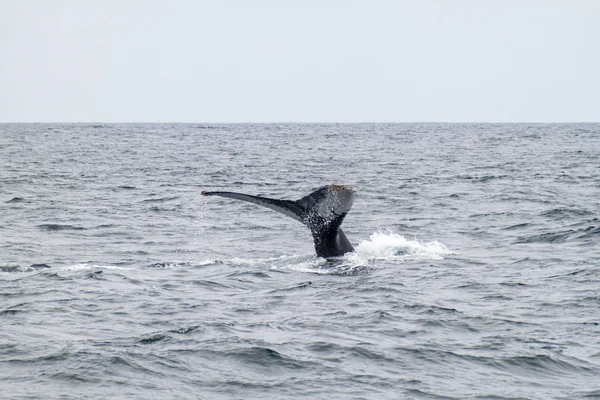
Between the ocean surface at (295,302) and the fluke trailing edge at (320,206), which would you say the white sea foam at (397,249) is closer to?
the ocean surface at (295,302)

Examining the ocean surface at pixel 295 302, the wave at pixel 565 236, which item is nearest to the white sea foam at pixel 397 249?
the ocean surface at pixel 295 302

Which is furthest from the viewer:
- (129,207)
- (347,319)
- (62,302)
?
(129,207)

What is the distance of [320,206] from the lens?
14352mm

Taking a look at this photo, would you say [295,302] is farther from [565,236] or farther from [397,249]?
[565,236]

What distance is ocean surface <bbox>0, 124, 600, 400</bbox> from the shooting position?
30.6ft

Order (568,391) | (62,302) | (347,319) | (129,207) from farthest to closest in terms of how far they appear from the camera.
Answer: (129,207), (62,302), (347,319), (568,391)

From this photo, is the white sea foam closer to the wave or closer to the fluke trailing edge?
the fluke trailing edge

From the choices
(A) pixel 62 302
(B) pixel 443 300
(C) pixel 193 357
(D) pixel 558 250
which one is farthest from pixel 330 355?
(D) pixel 558 250

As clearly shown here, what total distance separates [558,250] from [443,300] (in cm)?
547

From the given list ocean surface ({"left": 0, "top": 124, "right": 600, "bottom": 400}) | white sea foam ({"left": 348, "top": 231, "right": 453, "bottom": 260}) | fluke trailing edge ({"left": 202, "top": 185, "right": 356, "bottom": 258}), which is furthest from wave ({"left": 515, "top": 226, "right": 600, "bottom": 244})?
fluke trailing edge ({"left": 202, "top": 185, "right": 356, "bottom": 258})

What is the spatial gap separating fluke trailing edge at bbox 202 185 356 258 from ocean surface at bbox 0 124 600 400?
697mm

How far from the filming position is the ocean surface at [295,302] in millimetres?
9328

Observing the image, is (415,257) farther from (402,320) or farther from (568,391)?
(568,391)

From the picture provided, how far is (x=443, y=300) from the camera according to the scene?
42.8 feet
